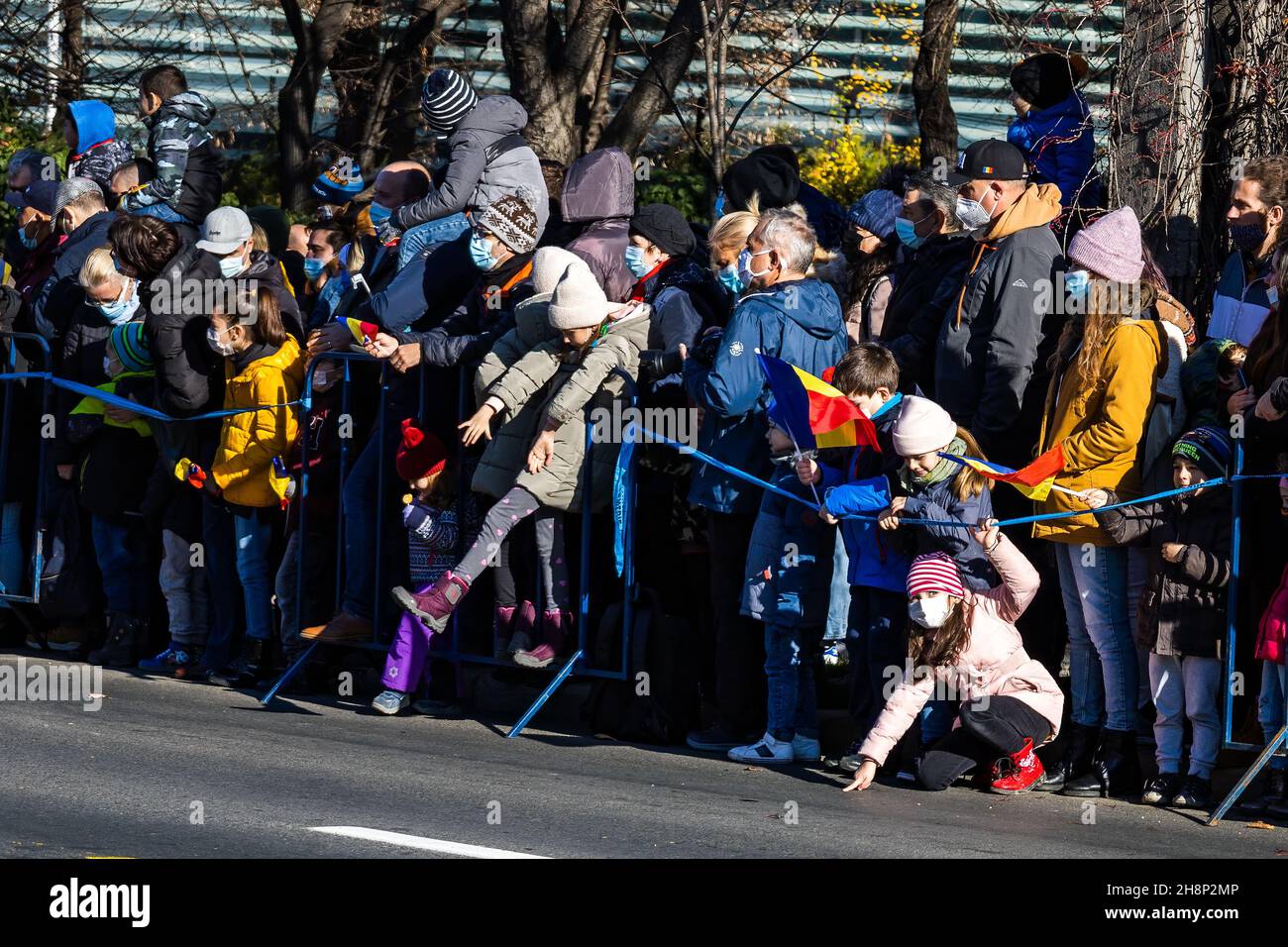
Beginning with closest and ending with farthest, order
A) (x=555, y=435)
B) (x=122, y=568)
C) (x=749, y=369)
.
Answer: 1. (x=749, y=369)
2. (x=555, y=435)
3. (x=122, y=568)

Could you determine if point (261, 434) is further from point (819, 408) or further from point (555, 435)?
point (819, 408)

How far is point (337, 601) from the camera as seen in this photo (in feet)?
32.6

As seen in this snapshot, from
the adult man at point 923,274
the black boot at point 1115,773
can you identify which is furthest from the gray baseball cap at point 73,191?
the black boot at point 1115,773

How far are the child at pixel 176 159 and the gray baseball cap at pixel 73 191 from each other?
242 millimetres

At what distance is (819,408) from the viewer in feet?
26.4

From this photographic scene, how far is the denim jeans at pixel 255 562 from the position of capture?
1023 centimetres

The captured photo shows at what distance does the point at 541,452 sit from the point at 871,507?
1.68 meters

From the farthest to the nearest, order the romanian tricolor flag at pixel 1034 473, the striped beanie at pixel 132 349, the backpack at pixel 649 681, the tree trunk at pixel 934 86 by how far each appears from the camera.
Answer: the tree trunk at pixel 934 86, the striped beanie at pixel 132 349, the backpack at pixel 649 681, the romanian tricolor flag at pixel 1034 473

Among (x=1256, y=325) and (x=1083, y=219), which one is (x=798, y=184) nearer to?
(x=1083, y=219)

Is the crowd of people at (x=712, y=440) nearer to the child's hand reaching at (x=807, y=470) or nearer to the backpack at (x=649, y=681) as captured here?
the child's hand reaching at (x=807, y=470)

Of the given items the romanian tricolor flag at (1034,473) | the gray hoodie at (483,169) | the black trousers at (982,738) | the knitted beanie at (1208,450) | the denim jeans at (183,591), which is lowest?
the black trousers at (982,738)

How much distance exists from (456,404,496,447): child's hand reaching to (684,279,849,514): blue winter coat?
3.24 ft

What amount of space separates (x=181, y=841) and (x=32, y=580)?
494cm

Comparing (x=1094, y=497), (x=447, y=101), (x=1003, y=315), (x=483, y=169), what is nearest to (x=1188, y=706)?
(x=1094, y=497)
